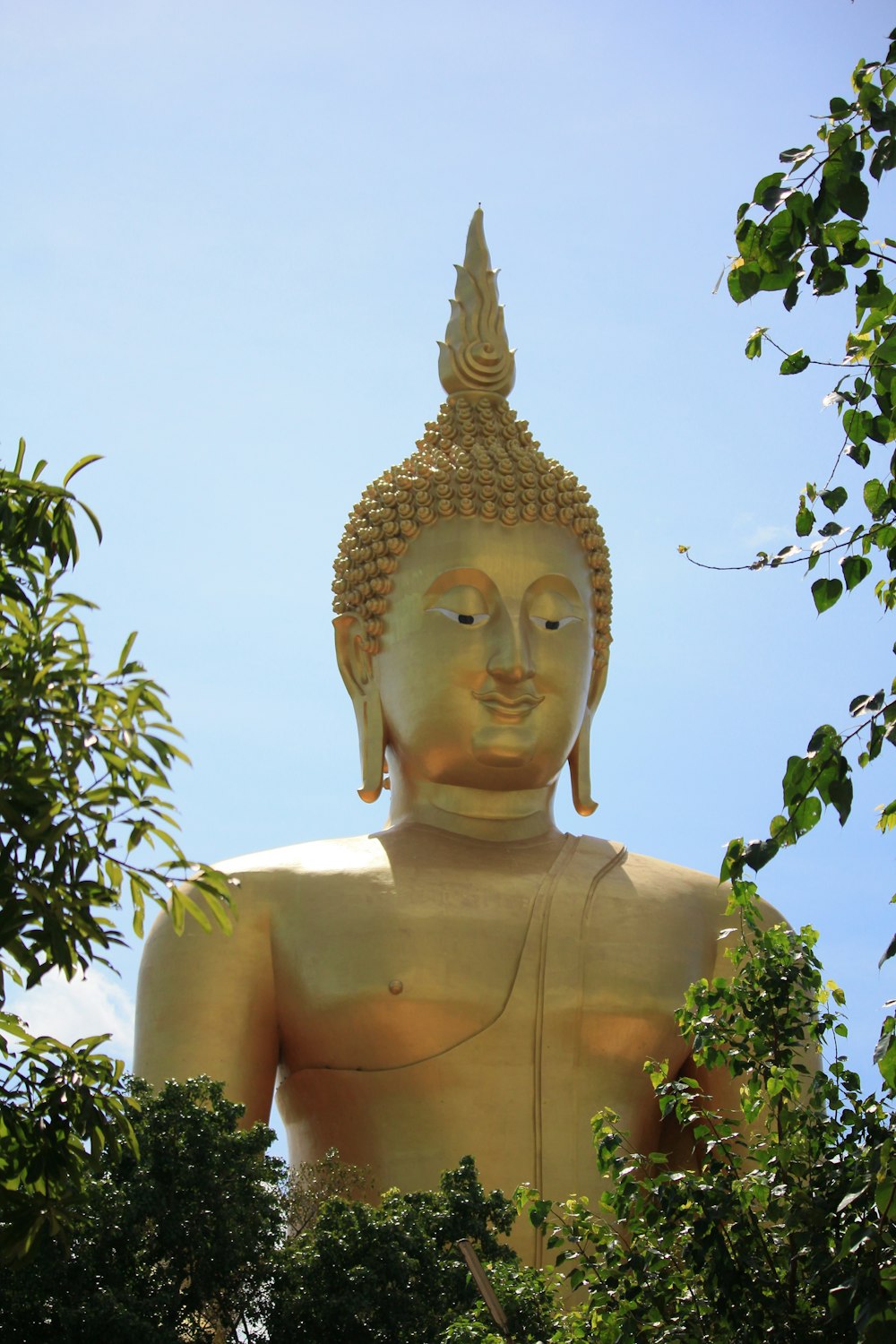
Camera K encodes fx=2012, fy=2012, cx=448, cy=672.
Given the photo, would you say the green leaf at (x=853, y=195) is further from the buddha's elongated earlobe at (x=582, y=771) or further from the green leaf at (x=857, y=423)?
the buddha's elongated earlobe at (x=582, y=771)

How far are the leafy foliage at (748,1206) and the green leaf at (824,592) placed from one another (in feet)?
4.05

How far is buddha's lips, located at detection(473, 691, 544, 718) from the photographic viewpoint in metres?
11.3

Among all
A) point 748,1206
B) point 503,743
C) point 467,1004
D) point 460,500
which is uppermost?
point 460,500

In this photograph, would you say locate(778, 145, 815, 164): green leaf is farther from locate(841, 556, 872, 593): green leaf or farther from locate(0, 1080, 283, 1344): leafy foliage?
locate(0, 1080, 283, 1344): leafy foliage

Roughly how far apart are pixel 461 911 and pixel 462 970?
350 mm

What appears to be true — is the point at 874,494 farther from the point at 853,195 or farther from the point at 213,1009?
the point at 213,1009

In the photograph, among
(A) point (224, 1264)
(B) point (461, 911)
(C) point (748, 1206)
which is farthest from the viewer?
(B) point (461, 911)

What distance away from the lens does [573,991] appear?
10.6 m

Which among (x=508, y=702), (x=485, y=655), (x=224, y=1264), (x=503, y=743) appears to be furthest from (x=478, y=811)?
(x=224, y=1264)

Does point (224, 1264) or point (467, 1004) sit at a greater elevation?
point (467, 1004)

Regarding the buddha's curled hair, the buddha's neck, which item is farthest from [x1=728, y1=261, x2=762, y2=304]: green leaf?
the buddha's neck

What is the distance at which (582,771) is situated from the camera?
12.0 m

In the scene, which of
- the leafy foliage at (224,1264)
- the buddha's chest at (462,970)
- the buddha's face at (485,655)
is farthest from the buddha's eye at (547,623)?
the leafy foliage at (224,1264)

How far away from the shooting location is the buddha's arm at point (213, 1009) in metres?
10.4
